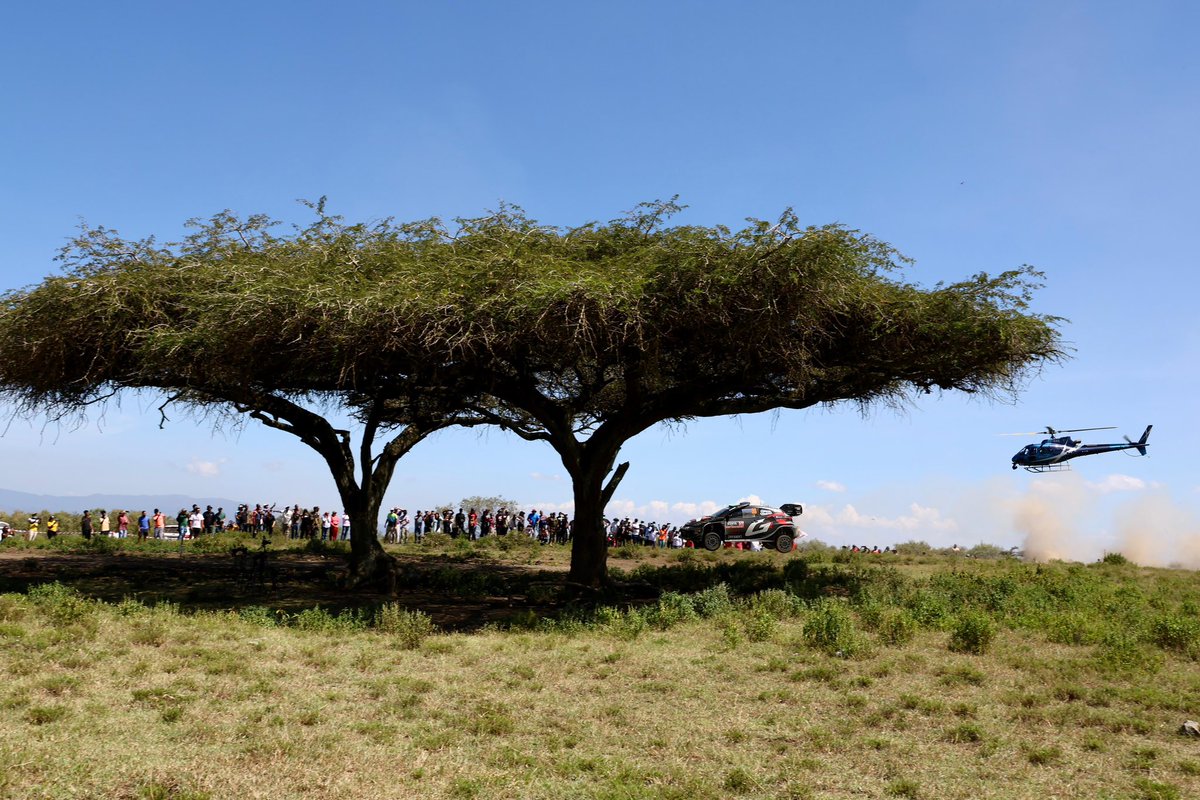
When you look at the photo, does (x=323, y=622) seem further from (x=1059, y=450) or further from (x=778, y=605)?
(x=1059, y=450)

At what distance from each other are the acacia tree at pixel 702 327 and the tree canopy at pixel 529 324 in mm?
52

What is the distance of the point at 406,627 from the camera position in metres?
14.1

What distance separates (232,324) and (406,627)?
6577mm

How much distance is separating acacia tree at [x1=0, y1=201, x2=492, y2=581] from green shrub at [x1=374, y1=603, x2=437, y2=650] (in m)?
4.67

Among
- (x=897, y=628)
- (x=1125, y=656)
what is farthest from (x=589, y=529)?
(x=1125, y=656)

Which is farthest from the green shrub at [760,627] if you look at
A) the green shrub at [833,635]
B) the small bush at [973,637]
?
the small bush at [973,637]

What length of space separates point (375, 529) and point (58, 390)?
26.5ft

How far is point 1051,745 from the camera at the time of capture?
8.53 meters

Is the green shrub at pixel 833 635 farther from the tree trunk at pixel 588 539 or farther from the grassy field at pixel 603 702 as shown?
the tree trunk at pixel 588 539

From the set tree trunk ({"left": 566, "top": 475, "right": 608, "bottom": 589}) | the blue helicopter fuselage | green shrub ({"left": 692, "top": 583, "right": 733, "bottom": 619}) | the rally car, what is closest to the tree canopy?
tree trunk ({"left": 566, "top": 475, "right": 608, "bottom": 589})

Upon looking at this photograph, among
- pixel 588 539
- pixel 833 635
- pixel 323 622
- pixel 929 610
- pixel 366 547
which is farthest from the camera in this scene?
pixel 366 547

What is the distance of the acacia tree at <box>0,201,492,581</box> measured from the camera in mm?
15852

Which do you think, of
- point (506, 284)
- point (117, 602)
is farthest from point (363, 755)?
point (117, 602)

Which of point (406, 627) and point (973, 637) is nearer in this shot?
point (973, 637)
